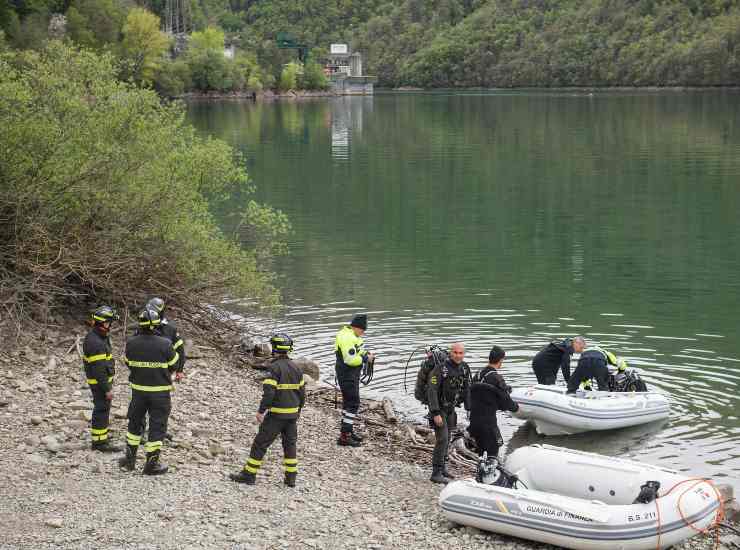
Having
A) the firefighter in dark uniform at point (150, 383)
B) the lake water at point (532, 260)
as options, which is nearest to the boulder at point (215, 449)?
the firefighter in dark uniform at point (150, 383)

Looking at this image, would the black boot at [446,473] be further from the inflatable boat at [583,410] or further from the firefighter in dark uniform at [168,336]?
the inflatable boat at [583,410]

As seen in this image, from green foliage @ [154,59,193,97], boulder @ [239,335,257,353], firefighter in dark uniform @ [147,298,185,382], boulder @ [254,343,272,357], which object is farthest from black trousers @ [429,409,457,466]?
green foliage @ [154,59,193,97]

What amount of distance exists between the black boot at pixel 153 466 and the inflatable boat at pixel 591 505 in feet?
10.5

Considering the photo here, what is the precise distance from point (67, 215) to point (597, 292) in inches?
590

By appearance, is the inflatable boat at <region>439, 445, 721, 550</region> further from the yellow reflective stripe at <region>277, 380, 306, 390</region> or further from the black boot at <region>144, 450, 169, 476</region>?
the black boot at <region>144, 450, 169, 476</region>

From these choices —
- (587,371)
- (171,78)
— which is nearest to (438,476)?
(587,371)

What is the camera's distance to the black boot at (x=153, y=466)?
11609mm

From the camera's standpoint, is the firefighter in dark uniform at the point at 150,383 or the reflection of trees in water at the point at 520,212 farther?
the reflection of trees in water at the point at 520,212

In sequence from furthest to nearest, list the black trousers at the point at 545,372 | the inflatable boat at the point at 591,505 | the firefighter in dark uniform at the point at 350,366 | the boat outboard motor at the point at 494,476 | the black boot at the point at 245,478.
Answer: the black trousers at the point at 545,372 → the firefighter in dark uniform at the point at 350,366 → the boat outboard motor at the point at 494,476 → the black boot at the point at 245,478 → the inflatable boat at the point at 591,505

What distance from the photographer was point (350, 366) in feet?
46.0

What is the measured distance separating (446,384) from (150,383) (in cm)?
357

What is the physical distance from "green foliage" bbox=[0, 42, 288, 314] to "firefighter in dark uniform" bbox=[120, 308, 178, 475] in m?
6.42

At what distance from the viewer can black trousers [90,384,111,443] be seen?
40.3ft

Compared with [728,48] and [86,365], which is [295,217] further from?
[728,48]
